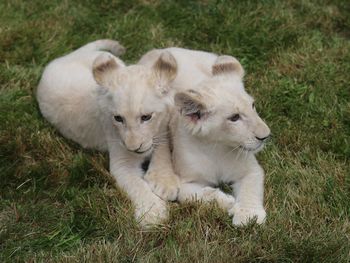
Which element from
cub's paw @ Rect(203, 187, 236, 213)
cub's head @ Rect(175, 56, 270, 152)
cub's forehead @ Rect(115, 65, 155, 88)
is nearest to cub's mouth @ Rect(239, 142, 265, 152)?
cub's head @ Rect(175, 56, 270, 152)

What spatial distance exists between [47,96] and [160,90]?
1.32 meters

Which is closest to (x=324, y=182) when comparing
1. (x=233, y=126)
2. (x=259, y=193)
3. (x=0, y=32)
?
(x=259, y=193)

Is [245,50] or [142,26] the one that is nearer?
[245,50]

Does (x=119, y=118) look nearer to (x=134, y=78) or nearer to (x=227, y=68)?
(x=134, y=78)

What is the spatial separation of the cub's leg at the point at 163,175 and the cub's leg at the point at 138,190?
49mm

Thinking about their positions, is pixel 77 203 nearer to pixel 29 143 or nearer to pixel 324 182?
pixel 29 143

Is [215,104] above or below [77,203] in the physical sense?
above

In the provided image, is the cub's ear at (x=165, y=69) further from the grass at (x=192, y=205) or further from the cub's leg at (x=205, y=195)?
the grass at (x=192, y=205)

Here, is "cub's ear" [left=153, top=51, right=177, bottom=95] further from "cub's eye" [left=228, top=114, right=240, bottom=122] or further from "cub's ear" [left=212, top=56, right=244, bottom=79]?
"cub's eye" [left=228, top=114, right=240, bottom=122]

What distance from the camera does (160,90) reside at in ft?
13.7

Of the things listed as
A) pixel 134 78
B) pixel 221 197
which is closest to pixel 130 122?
pixel 134 78

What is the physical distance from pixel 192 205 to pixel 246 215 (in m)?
0.37

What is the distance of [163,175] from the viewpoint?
4.24 meters

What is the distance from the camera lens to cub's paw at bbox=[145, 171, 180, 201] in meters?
4.12
